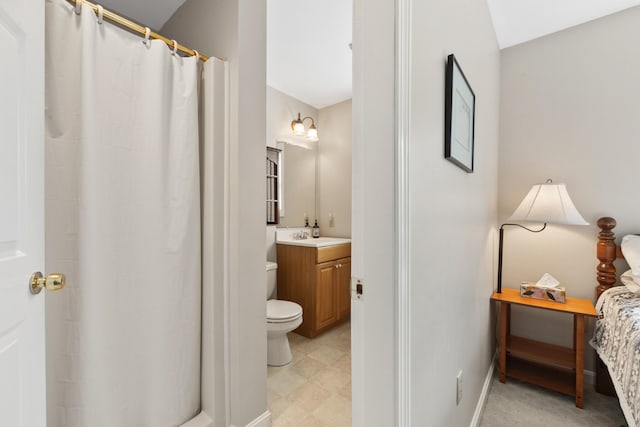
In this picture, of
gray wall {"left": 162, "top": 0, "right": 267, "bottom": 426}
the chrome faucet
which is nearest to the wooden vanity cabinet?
the chrome faucet

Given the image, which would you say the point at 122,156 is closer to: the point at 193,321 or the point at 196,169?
the point at 196,169

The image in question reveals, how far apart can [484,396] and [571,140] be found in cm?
192

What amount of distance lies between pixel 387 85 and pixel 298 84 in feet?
7.72

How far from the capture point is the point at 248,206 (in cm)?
147

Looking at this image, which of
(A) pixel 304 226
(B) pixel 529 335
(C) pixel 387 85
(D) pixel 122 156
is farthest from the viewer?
(A) pixel 304 226

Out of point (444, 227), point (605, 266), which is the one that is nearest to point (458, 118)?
point (444, 227)

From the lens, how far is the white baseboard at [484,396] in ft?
5.00

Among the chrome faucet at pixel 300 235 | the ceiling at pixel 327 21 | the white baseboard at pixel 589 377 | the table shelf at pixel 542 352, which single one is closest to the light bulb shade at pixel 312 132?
the ceiling at pixel 327 21

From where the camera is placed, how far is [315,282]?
249cm

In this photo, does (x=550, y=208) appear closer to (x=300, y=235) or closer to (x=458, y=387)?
(x=458, y=387)

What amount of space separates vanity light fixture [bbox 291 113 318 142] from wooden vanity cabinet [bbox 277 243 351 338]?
127 cm

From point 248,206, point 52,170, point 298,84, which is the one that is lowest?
point 248,206

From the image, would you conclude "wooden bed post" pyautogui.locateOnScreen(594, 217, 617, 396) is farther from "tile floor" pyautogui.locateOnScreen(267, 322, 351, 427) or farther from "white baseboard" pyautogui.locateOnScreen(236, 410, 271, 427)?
"white baseboard" pyautogui.locateOnScreen(236, 410, 271, 427)
